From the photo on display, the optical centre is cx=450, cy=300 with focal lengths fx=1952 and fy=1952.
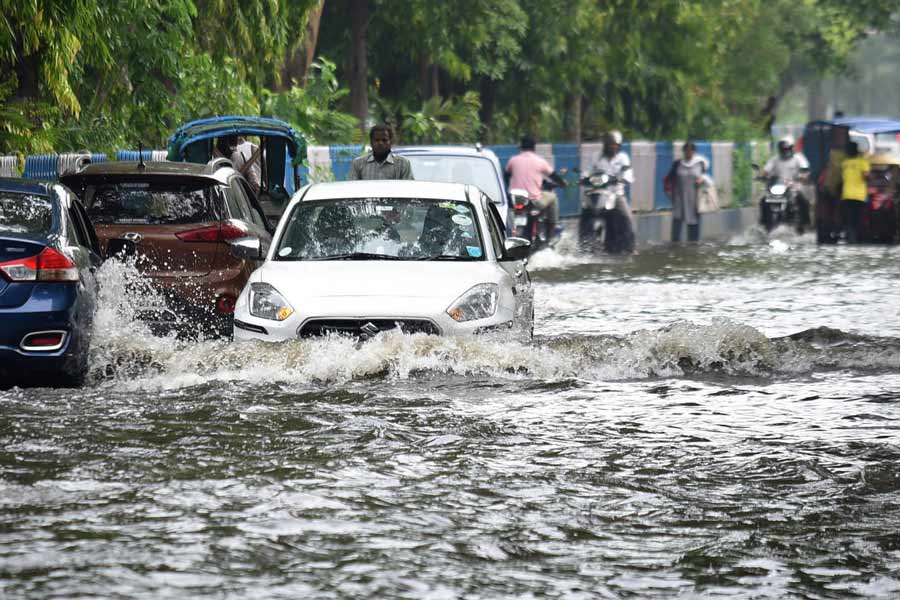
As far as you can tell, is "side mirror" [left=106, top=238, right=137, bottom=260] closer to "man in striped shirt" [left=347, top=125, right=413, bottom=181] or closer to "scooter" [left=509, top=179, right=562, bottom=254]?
"man in striped shirt" [left=347, top=125, right=413, bottom=181]

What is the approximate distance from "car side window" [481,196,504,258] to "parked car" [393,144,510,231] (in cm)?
763

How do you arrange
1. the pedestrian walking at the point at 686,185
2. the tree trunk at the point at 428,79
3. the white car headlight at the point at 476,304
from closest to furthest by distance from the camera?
the white car headlight at the point at 476,304, the pedestrian walking at the point at 686,185, the tree trunk at the point at 428,79

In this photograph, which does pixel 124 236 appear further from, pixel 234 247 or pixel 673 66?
pixel 673 66

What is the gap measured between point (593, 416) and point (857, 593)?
4194 millimetres

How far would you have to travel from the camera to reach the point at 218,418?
403 inches

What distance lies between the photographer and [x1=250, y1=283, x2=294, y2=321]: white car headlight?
11.9 meters

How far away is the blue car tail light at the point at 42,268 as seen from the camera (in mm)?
11109

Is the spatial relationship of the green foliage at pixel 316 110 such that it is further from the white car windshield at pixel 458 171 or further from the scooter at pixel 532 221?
the white car windshield at pixel 458 171

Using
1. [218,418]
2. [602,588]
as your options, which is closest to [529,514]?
[602,588]

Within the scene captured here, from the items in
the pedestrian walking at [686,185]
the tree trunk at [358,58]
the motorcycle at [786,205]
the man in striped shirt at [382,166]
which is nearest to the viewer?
the man in striped shirt at [382,166]

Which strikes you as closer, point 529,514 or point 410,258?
point 529,514

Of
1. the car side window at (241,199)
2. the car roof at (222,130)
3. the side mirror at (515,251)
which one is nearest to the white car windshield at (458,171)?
the car roof at (222,130)

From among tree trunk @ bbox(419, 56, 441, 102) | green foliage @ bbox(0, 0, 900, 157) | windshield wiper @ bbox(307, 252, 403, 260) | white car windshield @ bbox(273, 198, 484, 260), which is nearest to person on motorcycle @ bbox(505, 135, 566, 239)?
green foliage @ bbox(0, 0, 900, 157)

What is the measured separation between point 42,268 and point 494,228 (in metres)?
3.56
